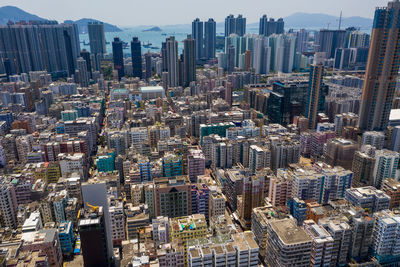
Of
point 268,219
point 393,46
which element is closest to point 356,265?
point 268,219

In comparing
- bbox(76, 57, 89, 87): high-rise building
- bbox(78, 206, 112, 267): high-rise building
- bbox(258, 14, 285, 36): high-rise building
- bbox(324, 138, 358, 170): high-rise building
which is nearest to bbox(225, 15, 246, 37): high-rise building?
bbox(258, 14, 285, 36): high-rise building

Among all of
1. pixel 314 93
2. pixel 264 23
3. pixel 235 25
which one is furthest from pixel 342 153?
pixel 264 23

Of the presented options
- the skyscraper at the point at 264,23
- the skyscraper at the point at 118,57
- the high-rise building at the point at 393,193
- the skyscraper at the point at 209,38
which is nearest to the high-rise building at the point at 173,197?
the high-rise building at the point at 393,193

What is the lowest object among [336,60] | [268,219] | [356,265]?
[356,265]

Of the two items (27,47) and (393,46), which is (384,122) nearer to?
(393,46)

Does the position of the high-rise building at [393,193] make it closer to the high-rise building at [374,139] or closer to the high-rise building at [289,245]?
the high-rise building at [374,139]
